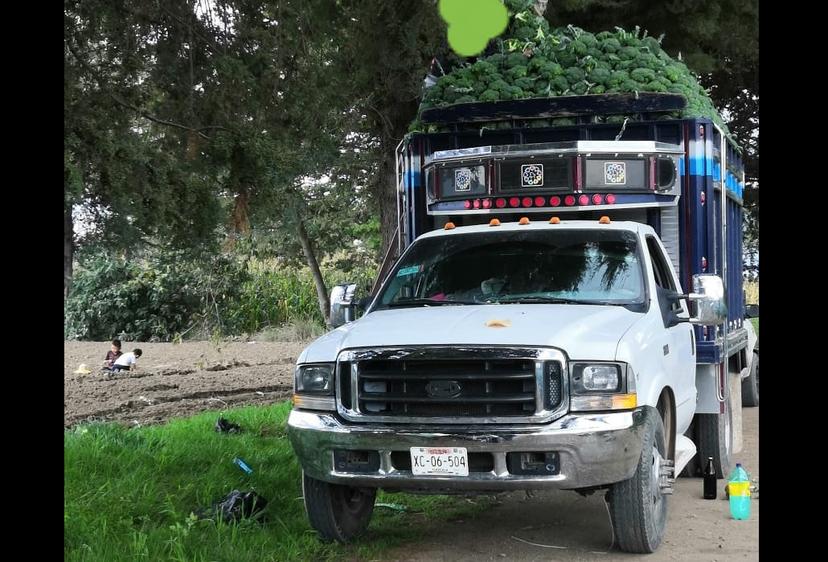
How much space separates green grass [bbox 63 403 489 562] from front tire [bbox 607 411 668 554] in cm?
145

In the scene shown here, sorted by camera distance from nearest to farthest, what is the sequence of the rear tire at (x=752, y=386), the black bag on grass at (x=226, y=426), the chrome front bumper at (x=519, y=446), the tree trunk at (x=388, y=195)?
the chrome front bumper at (x=519, y=446) < the black bag on grass at (x=226, y=426) < the rear tire at (x=752, y=386) < the tree trunk at (x=388, y=195)

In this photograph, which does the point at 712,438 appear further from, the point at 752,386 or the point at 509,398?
the point at 752,386

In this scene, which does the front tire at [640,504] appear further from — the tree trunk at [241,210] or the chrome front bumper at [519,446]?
the tree trunk at [241,210]

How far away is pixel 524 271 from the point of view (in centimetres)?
680

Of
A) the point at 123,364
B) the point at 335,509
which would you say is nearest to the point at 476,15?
the point at 335,509

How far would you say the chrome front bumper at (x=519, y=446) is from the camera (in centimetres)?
540

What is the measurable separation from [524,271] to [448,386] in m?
1.46

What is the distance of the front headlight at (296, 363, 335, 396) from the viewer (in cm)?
588

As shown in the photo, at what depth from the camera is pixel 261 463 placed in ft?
27.3

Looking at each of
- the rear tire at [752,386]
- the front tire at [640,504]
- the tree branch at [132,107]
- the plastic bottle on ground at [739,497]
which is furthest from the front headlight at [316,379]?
the rear tire at [752,386]

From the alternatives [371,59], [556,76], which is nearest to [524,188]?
[556,76]

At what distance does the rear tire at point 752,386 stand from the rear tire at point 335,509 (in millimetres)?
7766
